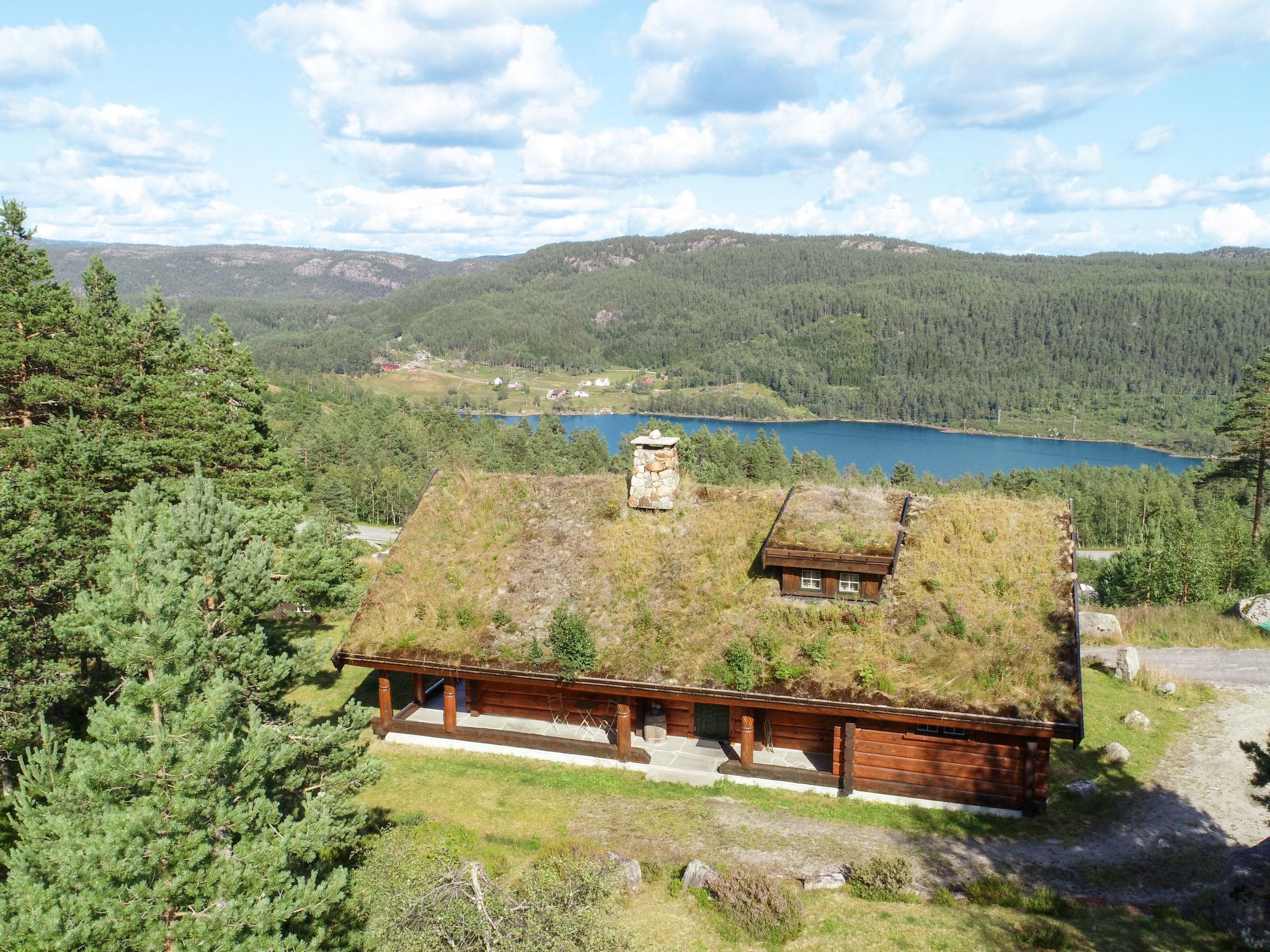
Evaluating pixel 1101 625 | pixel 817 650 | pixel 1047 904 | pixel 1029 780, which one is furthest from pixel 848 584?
pixel 1101 625

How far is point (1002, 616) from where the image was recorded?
595 inches

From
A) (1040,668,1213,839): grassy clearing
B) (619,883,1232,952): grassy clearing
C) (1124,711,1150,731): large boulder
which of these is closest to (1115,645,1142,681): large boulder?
(1040,668,1213,839): grassy clearing

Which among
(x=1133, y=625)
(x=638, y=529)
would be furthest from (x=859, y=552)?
(x=1133, y=625)

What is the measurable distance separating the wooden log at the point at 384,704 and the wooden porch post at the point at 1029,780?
45.5 feet

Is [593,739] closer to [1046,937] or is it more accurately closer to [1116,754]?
[1046,937]

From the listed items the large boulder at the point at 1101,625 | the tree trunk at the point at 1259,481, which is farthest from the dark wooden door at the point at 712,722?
the tree trunk at the point at 1259,481

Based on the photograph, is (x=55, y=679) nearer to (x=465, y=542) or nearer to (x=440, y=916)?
A: (x=465, y=542)

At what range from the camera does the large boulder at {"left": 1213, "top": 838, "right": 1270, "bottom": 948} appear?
10430mm

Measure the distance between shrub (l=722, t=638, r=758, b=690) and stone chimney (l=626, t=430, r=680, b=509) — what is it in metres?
4.63

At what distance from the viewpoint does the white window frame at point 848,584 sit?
16.1 meters

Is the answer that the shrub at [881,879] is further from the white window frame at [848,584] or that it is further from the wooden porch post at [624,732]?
the wooden porch post at [624,732]

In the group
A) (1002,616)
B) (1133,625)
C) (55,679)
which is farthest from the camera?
(1133,625)

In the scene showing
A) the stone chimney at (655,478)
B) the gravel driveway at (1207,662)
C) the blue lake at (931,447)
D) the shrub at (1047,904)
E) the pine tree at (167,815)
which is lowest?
the blue lake at (931,447)

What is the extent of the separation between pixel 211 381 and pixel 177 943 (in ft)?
69.9
